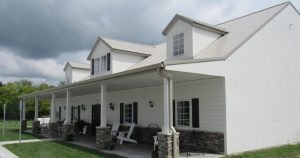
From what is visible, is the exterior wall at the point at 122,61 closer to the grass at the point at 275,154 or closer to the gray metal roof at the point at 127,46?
the gray metal roof at the point at 127,46

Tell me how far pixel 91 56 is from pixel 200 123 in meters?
10.5

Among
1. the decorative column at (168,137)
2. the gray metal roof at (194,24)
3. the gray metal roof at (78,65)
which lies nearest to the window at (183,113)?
the decorative column at (168,137)

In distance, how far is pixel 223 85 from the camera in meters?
10.4

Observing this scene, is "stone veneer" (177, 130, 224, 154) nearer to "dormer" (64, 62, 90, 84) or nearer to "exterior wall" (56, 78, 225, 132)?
"exterior wall" (56, 78, 225, 132)

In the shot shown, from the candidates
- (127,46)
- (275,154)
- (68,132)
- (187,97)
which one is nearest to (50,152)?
(68,132)

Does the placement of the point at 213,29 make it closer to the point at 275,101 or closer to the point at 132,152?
the point at 275,101

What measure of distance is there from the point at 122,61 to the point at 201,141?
8116 mm

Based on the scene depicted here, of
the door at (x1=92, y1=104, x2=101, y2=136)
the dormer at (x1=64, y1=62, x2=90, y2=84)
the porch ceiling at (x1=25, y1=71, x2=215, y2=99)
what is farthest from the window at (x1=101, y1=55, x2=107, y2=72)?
the dormer at (x1=64, y1=62, x2=90, y2=84)

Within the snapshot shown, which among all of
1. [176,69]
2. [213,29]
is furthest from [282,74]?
[176,69]

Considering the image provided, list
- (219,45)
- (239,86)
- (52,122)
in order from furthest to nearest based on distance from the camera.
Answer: (52,122), (219,45), (239,86)

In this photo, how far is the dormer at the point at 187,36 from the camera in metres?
12.3

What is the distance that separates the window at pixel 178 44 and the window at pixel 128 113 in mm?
4456

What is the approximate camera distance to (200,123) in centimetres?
1122

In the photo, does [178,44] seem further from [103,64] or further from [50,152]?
[103,64]
